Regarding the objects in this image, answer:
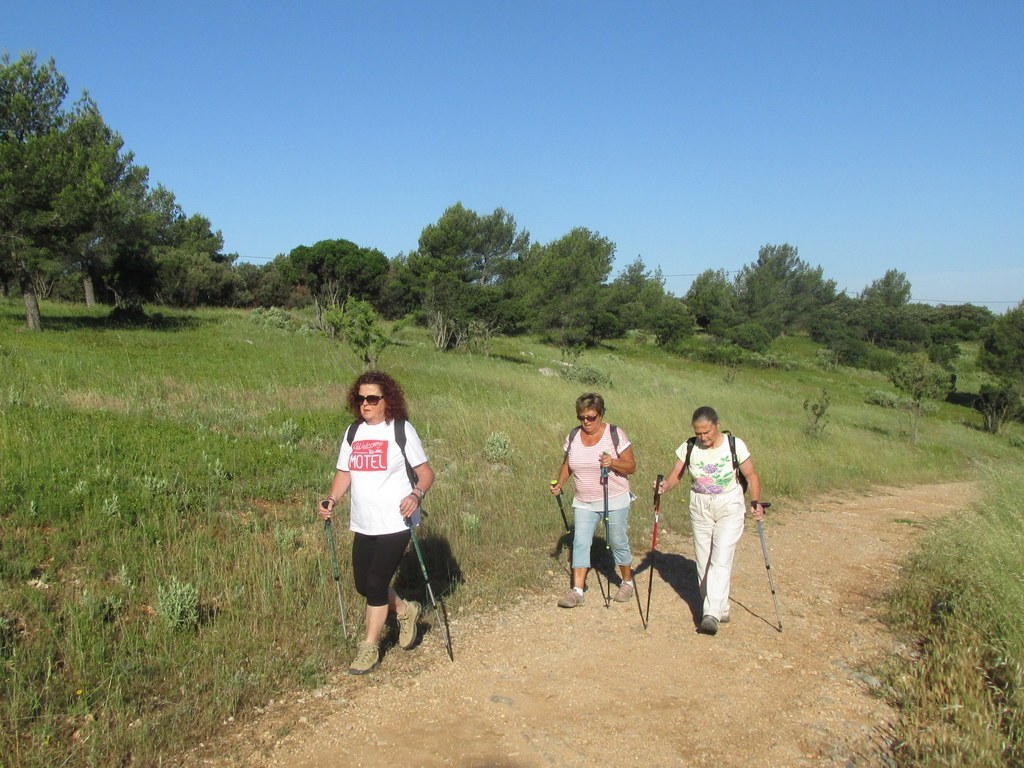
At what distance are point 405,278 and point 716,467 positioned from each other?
3757 cm

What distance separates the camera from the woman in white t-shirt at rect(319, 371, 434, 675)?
4.75 metres

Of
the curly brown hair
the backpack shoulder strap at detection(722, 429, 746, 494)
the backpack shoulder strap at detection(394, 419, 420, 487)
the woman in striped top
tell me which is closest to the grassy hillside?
the woman in striped top

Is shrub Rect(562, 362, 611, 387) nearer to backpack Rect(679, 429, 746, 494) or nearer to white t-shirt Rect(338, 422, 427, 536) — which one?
backpack Rect(679, 429, 746, 494)

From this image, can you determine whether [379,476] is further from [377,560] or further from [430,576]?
[430,576]

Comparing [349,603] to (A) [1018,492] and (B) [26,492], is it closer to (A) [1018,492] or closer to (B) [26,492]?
(B) [26,492]

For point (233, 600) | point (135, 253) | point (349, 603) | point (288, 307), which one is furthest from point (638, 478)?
point (288, 307)

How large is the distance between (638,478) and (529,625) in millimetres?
5652

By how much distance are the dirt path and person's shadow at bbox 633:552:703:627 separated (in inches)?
2.1

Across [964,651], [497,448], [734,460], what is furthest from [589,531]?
[497,448]

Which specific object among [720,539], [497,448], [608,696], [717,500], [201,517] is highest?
[717,500]

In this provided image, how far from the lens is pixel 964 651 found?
16.0 ft

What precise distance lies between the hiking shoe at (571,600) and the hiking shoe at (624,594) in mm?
363

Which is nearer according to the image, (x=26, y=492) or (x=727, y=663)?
(x=727, y=663)

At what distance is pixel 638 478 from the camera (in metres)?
11.1
